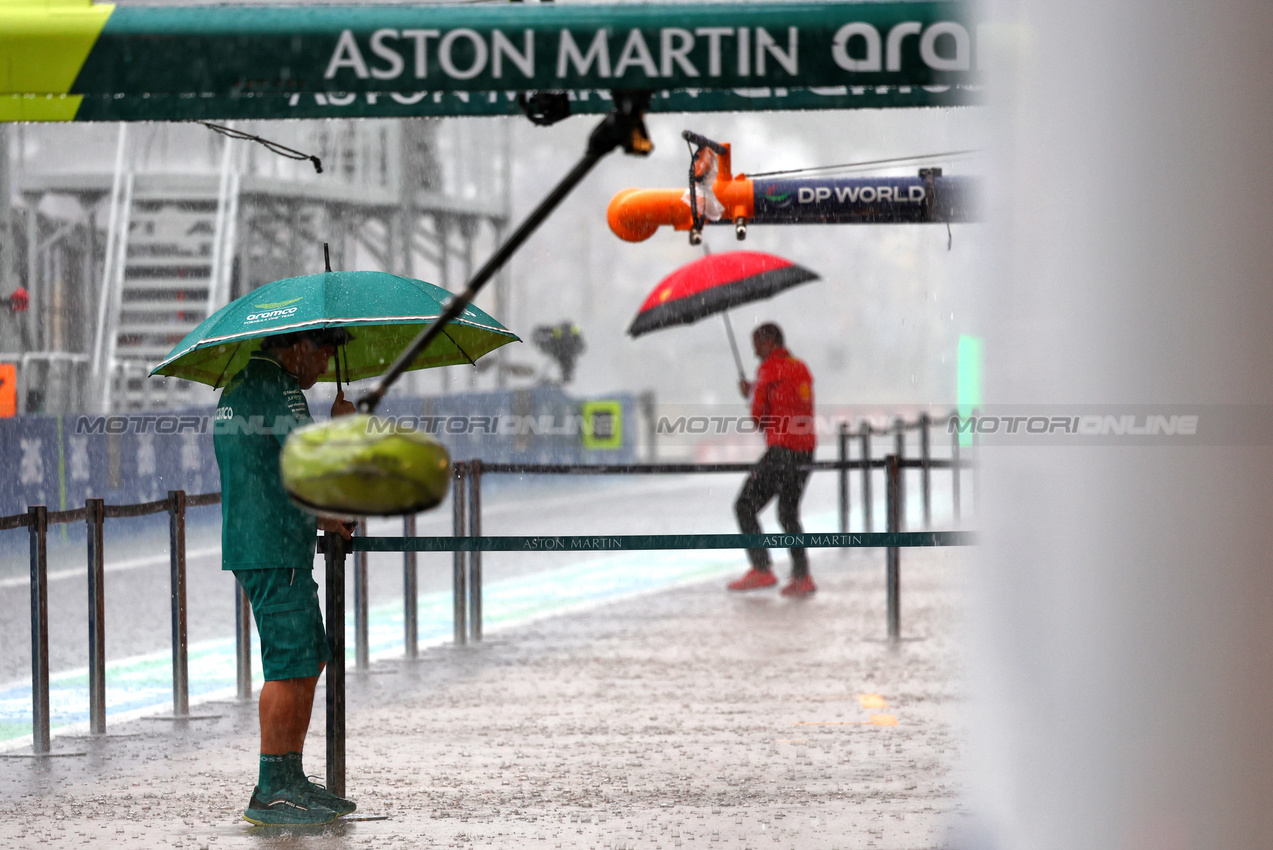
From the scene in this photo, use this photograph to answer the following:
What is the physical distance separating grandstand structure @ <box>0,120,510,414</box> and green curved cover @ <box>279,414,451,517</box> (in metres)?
17.3

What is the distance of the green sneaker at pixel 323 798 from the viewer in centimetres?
558

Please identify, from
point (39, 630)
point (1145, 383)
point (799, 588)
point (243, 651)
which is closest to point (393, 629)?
point (243, 651)

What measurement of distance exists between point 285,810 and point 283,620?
2.06ft

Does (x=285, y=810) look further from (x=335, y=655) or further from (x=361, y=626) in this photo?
(x=361, y=626)

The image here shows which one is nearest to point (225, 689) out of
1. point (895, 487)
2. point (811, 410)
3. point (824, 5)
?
point (895, 487)

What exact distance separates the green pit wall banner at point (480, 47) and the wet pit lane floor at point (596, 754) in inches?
50.8

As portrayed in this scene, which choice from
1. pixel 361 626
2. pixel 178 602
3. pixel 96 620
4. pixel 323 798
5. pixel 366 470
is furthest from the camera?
pixel 361 626

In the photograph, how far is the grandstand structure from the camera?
20.7 meters

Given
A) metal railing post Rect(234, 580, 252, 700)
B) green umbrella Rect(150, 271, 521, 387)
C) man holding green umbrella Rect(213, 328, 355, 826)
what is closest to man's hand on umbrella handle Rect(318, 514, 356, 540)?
man holding green umbrella Rect(213, 328, 355, 826)

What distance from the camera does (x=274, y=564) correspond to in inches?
214

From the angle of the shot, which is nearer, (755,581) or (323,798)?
(323,798)

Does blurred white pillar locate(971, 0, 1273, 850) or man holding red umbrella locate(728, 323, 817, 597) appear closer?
blurred white pillar locate(971, 0, 1273, 850)

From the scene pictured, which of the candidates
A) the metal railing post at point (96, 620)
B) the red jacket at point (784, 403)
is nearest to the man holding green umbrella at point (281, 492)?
the metal railing post at point (96, 620)

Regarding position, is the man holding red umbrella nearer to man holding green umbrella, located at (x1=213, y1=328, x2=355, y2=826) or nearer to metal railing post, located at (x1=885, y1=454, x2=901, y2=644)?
metal railing post, located at (x1=885, y1=454, x2=901, y2=644)
